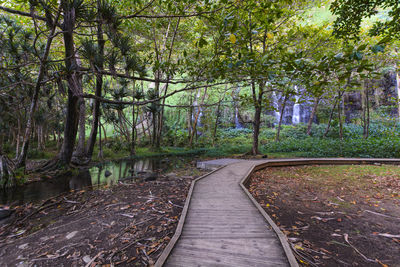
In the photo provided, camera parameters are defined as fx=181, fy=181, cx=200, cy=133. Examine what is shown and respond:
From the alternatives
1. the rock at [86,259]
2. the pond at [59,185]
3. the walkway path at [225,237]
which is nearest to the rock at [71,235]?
the rock at [86,259]

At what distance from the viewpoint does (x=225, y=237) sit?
2.26 metres

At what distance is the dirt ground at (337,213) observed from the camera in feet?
7.50

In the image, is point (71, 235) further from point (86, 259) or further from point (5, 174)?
point (5, 174)

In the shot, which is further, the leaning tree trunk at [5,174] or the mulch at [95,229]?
the leaning tree trunk at [5,174]

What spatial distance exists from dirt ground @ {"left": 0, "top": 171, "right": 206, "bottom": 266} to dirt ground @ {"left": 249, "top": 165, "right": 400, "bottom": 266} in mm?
1876

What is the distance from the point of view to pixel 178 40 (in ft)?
39.6

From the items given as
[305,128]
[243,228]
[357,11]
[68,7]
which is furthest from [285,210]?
[305,128]

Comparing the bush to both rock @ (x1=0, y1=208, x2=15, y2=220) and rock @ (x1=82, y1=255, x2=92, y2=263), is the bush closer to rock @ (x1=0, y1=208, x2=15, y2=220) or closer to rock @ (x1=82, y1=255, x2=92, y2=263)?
rock @ (x1=82, y1=255, x2=92, y2=263)

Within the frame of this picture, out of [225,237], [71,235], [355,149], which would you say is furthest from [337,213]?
[355,149]

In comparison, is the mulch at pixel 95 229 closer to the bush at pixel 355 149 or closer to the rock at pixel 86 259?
the rock at pixel 86 259

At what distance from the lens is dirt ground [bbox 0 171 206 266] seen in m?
2.25

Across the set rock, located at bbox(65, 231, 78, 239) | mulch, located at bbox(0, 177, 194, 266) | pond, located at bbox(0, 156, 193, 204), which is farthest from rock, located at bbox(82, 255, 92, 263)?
pond, located at bbox(0, 156, 193, 204)

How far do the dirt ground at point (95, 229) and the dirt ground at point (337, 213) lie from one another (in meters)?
1.88

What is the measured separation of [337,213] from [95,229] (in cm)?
428
